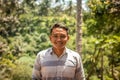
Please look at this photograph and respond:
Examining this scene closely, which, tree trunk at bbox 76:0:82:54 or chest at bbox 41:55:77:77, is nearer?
chest at bbox 41:55:77:77

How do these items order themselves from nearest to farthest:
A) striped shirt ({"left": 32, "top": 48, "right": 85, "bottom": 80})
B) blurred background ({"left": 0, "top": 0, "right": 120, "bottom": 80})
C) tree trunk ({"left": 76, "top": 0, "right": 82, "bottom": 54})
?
striped shirt ({"left": 32, "top": 48, "right": 85, "bottom": 80}), blurred background ({"left": 0, "top": 0, "right": 120, "bottom": 80}), tree trunk ({"left": 76, "top": 0, "right": 82, "bottom": 54})

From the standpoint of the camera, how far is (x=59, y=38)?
275 cm

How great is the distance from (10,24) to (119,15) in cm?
1787

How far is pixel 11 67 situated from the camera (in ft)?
72.7

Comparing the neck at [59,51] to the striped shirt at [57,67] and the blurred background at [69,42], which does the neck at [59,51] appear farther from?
the blurred background at [69,42]

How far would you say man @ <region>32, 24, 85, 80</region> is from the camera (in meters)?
2.73

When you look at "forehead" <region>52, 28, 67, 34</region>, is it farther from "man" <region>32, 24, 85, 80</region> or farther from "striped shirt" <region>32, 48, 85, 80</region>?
"striped shirt" <region>32, 48, 85, 80</region>

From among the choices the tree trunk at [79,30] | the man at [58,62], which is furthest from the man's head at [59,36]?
the tree trunk at [79,30]

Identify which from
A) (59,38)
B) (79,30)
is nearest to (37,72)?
(59,38)

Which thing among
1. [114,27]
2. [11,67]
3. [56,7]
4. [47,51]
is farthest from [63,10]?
[47,51]

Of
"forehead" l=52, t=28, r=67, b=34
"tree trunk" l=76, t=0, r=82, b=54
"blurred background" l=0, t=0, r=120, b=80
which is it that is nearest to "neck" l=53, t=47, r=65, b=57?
"forehead" l=52, t=28, r=67, b=34

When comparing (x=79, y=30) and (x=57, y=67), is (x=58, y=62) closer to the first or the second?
(x=57, y=67)

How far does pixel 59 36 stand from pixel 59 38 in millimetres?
18

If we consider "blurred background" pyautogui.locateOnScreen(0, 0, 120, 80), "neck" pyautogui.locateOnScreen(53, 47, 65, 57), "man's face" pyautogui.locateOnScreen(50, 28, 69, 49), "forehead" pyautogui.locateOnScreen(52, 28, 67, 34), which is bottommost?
"blurred background" pyautogui.locateOnScreen(0, 0, 120, 80)
